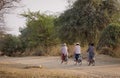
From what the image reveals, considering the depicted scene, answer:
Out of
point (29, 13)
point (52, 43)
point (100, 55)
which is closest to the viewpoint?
point (100, 55)

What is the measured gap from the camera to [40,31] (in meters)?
60.1

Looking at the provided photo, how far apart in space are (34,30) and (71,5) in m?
13.2

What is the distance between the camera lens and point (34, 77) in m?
20.3

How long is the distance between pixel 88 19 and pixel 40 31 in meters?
15.1

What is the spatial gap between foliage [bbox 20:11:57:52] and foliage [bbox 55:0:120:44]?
980 centimetres

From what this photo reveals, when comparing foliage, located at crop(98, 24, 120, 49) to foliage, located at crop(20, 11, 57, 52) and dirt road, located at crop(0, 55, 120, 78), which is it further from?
foliage, located at crop(20, 11, 57, 52)

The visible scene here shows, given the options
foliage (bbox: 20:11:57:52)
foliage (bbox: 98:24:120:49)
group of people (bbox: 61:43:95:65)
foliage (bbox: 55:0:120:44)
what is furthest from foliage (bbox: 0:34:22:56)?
group of people (bbox: 61:43:95:65)

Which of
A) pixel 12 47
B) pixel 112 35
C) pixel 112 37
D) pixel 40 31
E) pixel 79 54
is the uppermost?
pixel 40 31

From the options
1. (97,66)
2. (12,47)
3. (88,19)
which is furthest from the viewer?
(12,47)

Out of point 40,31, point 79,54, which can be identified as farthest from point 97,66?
point 40,31

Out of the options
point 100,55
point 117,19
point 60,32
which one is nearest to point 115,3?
point 117,19

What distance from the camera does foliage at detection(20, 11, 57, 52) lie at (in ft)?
193

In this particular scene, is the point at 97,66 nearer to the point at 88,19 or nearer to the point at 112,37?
the point at 112,37

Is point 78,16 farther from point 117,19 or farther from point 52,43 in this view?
point 52,43
